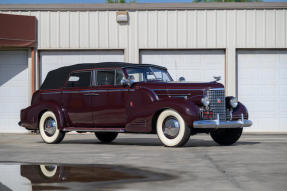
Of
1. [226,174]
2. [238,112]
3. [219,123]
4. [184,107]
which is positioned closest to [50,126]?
[184,107]

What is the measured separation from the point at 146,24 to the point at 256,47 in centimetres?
408

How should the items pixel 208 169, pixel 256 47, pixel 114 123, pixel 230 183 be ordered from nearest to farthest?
1. pixel 230 183
2. pixel 208 169
3. pixel 114 123
4. pixel 256 47

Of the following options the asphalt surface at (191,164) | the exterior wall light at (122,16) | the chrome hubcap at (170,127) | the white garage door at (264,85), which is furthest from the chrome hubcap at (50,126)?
the white garage door at (264,85)

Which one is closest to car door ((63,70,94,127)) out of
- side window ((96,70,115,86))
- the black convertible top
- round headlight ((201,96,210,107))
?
the black convertible top

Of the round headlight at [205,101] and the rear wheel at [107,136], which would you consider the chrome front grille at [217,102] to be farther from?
the rear wheel at [107,136]

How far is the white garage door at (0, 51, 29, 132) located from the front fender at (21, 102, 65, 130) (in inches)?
273

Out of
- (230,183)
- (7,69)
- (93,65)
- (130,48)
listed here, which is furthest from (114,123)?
(7,69)

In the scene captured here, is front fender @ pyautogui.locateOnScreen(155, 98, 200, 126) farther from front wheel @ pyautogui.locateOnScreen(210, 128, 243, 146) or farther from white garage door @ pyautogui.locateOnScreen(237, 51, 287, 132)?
white garage door @ pyautogui.locateOnScreen(237, 51, 287, 132)

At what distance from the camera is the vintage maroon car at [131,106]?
10.9m

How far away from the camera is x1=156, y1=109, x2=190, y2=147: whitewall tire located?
10680 mm

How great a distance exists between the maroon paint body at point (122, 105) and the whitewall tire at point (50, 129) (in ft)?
0.48

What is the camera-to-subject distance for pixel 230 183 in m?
6.05

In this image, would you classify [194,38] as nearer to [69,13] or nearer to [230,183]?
[69,13]

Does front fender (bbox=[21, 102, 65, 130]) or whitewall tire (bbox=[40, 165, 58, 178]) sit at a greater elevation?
front fender (bbox=[21, 102, 65, 130])
